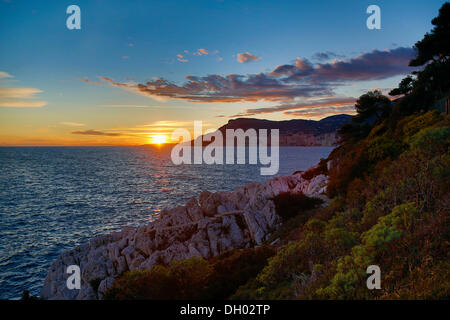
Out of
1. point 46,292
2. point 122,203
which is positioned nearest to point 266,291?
point 46,292

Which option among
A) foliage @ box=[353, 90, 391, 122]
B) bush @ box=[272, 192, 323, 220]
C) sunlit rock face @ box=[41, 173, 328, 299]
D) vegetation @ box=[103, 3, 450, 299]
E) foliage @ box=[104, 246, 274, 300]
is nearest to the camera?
vegetation @ box=[103, 3, 450, 299]

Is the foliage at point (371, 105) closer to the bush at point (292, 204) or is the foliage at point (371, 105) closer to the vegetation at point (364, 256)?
the bush at point (292, 204)

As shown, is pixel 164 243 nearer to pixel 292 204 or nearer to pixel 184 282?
pixel 184 282

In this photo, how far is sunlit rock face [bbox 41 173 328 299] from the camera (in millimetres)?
19562

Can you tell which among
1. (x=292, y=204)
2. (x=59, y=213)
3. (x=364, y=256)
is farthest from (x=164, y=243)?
(x=59, y=213)

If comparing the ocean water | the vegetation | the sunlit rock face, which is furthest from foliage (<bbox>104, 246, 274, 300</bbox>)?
the ocean water

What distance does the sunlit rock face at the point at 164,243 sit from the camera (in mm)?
19562

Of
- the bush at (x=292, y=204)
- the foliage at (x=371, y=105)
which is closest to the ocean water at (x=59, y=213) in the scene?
the bush at (x=292, y=204)

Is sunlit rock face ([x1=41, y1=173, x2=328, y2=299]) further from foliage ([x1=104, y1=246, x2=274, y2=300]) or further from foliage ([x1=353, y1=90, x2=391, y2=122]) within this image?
foliage ([x1=353, y1=90, x2=391, y2=122])

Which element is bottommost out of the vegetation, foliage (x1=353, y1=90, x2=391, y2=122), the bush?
the bush

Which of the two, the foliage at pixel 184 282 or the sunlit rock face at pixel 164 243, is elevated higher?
→ the foliage at pixel 184 282

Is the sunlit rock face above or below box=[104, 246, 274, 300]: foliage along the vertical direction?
below

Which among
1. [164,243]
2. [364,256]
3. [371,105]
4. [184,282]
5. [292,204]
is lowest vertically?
[164,243]

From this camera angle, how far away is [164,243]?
21.6m
